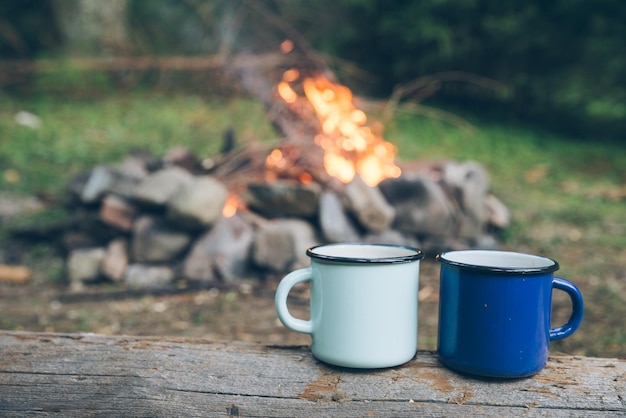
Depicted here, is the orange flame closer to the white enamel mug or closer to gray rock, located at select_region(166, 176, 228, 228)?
gray rock, located at select_region(166, 176, 228, 228)

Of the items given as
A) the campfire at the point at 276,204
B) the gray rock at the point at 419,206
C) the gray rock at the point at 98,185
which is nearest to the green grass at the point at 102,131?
the campfire at the point at 276,204

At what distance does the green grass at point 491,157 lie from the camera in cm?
469

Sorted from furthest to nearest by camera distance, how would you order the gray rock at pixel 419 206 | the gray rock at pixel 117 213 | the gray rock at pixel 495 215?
the gray rock at pixel 495 215 < the gray rock at pixel 419 206 < the gray rock at pixel 117 213

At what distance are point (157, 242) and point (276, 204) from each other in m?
0.92

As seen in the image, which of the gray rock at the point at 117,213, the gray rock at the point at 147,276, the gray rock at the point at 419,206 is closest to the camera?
the gray rock at the point at 147,276

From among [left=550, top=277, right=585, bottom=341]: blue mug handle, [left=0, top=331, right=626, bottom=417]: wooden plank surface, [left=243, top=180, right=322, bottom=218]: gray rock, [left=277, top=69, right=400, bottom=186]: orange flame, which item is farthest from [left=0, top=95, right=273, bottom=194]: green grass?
[left=550, top=277, right=585, bottom=341]: blue mug handle

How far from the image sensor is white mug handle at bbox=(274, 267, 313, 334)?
54.5 inches

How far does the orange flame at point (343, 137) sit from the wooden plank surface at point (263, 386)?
3.67m

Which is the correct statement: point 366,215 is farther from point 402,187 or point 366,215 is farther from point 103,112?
point 103,112

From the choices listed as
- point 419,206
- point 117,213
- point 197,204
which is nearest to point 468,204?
point 419,206

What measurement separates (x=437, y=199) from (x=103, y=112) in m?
6.37

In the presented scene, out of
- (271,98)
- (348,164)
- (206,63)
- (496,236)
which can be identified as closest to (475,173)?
(496,236)

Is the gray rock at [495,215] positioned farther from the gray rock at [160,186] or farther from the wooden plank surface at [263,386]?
the wooden plank surface at [263,386]

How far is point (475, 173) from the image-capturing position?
552cm
